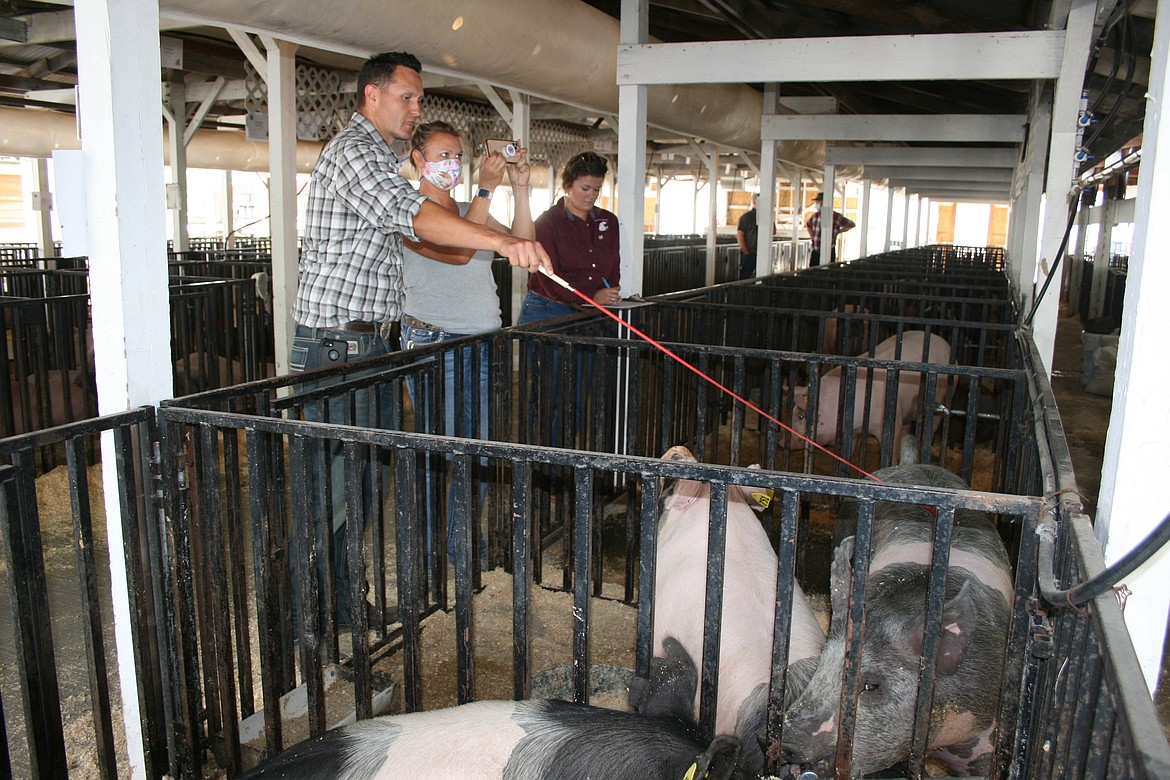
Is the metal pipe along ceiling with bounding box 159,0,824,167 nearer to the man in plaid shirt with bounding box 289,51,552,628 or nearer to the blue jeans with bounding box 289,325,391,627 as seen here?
the man in plaid shirt with bounding box 289,51,552,628

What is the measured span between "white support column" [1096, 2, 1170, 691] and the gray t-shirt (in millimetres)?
2985

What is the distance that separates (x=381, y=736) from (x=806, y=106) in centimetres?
1159

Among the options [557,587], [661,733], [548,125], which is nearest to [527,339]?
[557,587]

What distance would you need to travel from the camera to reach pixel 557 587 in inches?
170

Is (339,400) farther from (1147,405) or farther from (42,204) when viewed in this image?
(42,204)

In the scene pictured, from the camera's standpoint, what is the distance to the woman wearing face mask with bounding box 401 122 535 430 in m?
4.07

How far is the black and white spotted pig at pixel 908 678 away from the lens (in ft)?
7.95

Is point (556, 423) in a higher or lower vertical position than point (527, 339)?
lower

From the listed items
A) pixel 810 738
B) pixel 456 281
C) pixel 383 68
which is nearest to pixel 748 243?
pixel 456 281

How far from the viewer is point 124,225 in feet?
7.94

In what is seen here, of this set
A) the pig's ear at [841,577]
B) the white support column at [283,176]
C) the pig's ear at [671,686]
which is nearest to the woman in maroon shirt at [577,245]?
the white support column at [283,176]

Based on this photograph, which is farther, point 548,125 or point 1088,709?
point 548,125

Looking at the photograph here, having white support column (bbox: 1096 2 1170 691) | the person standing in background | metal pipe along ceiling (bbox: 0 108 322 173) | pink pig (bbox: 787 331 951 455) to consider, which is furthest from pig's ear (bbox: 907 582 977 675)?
the person standing in background

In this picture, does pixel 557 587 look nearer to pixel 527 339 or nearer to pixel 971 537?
pixel 527 339
